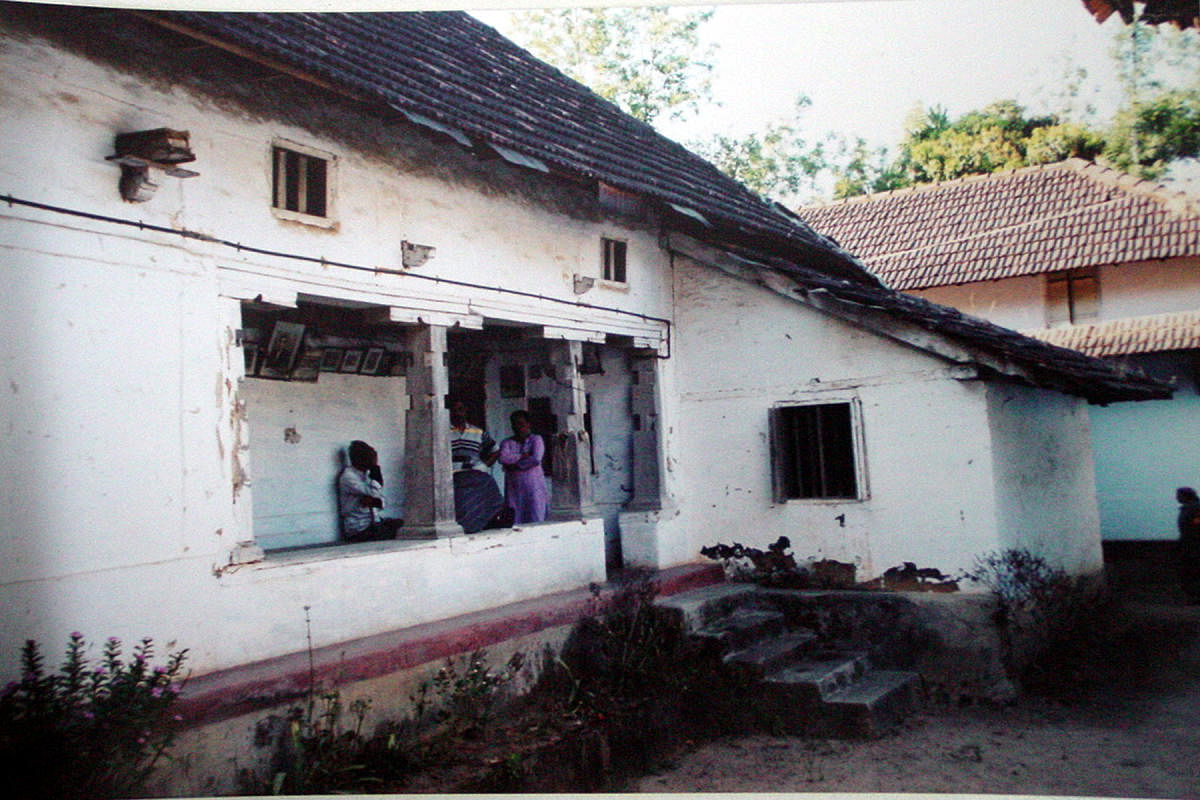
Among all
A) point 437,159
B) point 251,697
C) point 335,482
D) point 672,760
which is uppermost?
point 437,159

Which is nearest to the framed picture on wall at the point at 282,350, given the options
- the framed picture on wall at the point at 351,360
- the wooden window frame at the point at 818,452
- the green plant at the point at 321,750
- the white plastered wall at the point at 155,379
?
the framed picture on wall at the point at 351,360

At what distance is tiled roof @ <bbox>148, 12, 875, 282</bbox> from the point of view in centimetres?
487

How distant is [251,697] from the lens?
4145mm

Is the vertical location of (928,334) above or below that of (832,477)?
above

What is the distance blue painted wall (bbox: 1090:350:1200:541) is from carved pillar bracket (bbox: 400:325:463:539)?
14.8 feet

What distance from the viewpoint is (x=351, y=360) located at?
287 inches

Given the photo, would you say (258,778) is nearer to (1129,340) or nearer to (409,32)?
(409,32)

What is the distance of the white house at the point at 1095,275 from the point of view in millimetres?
6312

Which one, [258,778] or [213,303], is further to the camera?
[213,303]

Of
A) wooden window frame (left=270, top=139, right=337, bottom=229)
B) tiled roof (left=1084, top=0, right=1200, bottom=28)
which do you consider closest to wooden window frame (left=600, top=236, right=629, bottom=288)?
wooden window frame (left=270, top=139, right=337, bottom=229)

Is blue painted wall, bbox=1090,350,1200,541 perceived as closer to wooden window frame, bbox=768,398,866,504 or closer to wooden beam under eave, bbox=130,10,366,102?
wooden window frame, bbox=768,398,866,504

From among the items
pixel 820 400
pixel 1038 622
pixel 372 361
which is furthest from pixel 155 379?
pixel 1038 622

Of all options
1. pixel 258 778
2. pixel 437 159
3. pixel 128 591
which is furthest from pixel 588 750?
pixel 437 159

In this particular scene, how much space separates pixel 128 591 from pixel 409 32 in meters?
4.60
